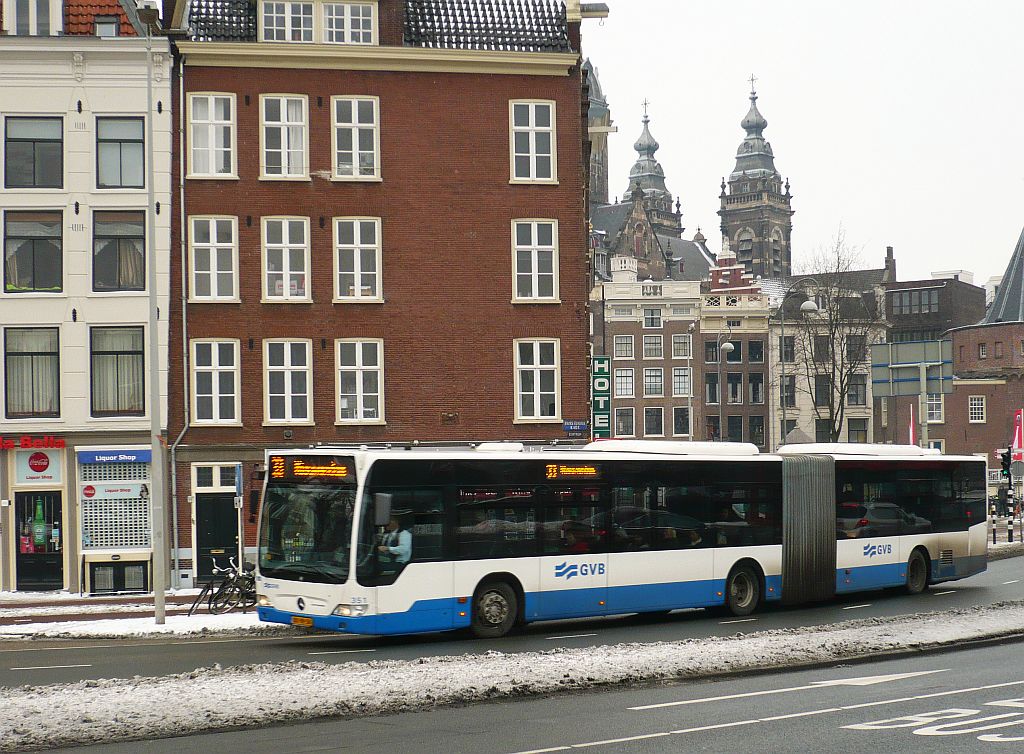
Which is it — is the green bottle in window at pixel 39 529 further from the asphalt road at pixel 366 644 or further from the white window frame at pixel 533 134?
the white window frame at pixel 533 134

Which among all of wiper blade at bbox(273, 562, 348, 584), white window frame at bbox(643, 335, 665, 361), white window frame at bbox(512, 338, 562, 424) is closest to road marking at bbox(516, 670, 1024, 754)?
wiper blade at bbox(273, 562, 348, 584)

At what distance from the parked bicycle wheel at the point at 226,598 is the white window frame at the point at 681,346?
66.2 meters

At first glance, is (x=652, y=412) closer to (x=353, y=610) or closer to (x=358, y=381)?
(x=358, y=381)

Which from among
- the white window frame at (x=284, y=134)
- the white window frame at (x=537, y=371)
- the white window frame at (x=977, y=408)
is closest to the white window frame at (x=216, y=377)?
the white window frame at (x=284, y=134)

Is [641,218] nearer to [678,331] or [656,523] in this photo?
[678,331]

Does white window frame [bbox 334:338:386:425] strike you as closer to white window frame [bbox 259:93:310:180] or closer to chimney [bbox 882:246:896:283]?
white window frame [bbox 259:93:310:180]

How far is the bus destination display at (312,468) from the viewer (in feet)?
63.4

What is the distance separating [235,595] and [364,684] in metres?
12.8

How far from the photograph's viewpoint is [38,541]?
33.7 meters

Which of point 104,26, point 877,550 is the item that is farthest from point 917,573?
point 104,26

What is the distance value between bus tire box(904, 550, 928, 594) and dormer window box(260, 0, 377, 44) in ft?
67.0

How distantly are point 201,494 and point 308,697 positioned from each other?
900 inches

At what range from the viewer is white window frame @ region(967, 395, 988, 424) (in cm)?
9275

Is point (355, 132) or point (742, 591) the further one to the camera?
point (355, 132)
